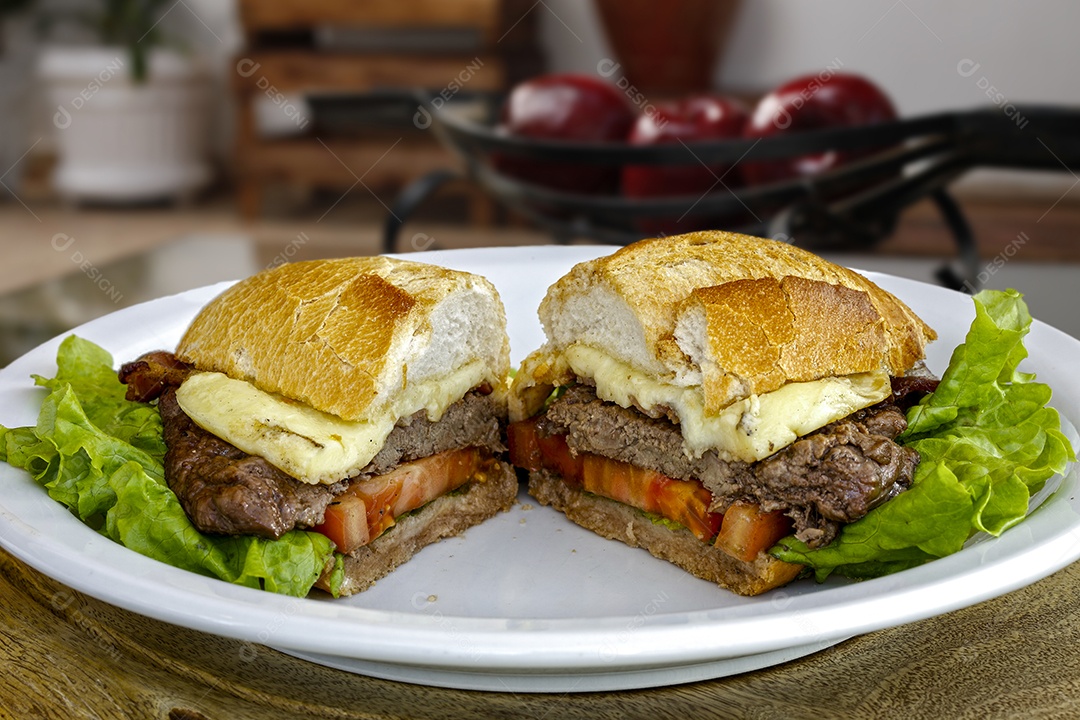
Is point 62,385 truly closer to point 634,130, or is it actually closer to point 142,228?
point 634,130

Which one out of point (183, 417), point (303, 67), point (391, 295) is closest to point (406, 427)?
point (391, 295)

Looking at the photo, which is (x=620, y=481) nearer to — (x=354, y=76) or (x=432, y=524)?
(x=432, y=524)

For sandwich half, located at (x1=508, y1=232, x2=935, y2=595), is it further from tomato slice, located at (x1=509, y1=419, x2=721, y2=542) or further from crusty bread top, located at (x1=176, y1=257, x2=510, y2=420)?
crusty bread top, located at (x1=176, y1=257, x2=510, y2=420)

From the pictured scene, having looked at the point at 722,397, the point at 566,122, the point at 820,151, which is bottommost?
the point at 566,122

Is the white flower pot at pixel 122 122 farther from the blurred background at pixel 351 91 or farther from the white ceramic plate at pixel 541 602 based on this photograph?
the white ceramic plate at pixel 541 602

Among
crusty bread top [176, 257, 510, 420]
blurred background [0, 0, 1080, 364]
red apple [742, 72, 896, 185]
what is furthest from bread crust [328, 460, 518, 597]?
blurred background [0, 0, 1080, 364]

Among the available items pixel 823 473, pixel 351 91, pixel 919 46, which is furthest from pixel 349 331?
pixel 919 46

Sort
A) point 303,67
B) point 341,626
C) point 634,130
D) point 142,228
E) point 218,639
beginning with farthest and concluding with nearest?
point 142,228 → point 303,67 → point 634,130 → point 218,639 → point 341,626
